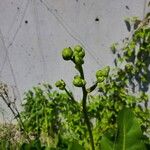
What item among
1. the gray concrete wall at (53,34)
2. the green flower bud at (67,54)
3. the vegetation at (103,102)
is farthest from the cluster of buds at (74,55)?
the gray concrete wall at (53,34)

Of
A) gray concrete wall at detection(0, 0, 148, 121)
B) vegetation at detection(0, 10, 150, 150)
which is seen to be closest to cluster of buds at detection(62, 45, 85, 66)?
vegetation at detection(0, 10, 150, 150)

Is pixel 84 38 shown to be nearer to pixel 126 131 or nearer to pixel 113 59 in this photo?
pixel 113 59

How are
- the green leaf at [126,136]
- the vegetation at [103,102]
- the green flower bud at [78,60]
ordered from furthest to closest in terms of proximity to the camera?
the vegetation at [103,102]
the green leaf at [126,136]
the green flower bud at [78,60]

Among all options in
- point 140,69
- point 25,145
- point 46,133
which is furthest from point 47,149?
point 46,133

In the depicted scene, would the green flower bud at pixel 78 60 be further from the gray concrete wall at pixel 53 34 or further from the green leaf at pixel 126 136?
the gray concrete wall at pixel 53 34

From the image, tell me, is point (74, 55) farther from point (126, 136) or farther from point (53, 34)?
point (53, 34)

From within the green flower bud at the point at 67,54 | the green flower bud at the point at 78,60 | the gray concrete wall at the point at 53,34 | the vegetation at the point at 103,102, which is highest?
the gray concrete wall at the point at 53,34
